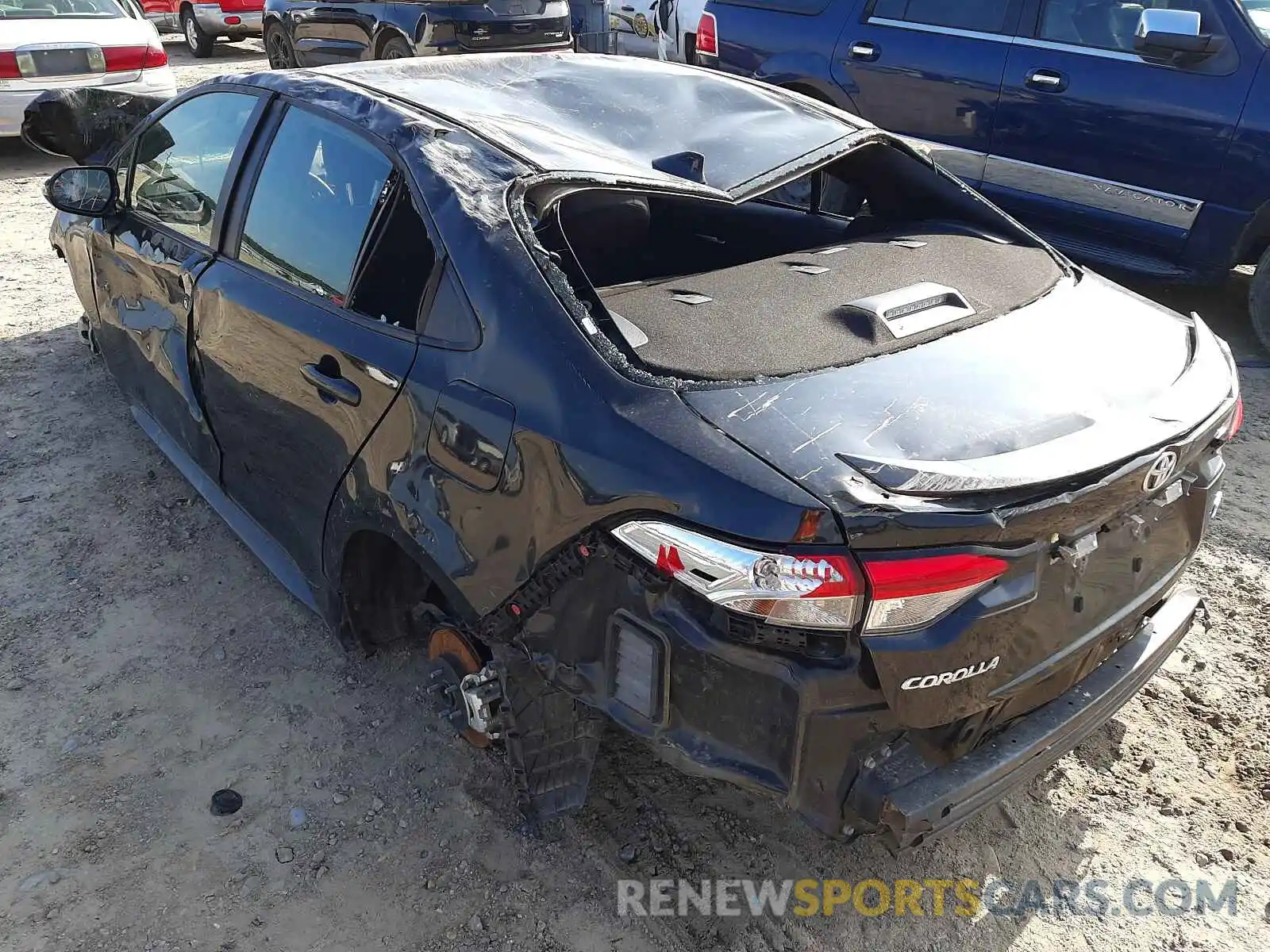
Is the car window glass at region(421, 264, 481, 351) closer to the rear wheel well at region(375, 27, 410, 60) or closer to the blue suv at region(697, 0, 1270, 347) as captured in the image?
the blue suv at region(697, 0, 1270, 347)

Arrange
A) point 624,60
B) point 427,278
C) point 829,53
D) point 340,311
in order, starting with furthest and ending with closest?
point 829,53, point 624,60, point 340,311, point 427,278

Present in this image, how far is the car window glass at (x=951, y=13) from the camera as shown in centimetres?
545

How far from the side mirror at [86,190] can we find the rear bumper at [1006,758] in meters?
3.33

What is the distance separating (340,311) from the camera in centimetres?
245

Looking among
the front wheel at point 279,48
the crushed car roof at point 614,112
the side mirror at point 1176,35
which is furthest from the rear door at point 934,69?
the front wheel at point 279,48

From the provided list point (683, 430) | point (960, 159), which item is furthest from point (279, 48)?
point (683, 430)

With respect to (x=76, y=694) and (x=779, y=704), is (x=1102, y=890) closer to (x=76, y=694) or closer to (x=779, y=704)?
(x=779, y=704)

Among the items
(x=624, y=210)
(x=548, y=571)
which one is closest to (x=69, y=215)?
(x=624, y=210)

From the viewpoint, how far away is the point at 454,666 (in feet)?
7.93

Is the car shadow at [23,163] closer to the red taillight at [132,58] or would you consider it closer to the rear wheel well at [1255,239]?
the red taillight at [132,58]

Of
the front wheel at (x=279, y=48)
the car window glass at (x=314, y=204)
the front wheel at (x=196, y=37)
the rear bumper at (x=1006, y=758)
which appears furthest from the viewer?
the front wheel at (x=196, y=37)

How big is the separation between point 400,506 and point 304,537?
2.12ft

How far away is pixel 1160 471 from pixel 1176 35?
3.71m

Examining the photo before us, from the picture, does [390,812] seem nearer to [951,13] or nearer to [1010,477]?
[1010,477]
